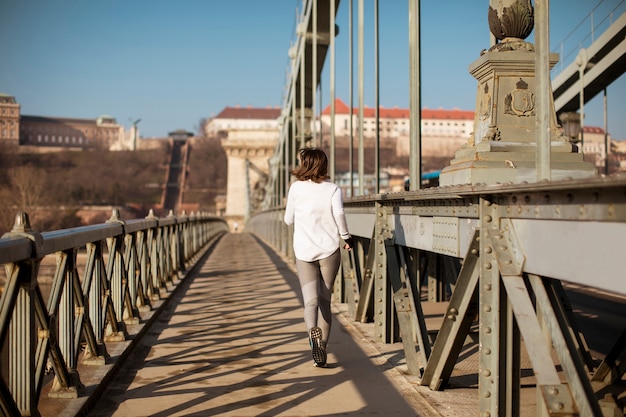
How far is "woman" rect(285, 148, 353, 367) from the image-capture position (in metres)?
5.66

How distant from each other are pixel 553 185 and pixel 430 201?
2.06 metres

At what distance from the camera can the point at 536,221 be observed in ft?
10.5

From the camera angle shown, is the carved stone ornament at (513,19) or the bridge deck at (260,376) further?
the carved stone ornament at (513,19)

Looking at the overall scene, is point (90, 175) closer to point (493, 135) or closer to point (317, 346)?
point (317, 346)

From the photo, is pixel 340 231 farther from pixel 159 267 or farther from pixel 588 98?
pixel 588 98

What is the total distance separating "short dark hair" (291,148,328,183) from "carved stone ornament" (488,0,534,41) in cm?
151

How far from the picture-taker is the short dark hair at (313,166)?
5.73m

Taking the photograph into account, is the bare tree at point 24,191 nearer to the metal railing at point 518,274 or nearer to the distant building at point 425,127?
the distant building at point 425,127

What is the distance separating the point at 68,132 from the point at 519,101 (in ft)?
622

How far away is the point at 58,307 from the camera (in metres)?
3.97

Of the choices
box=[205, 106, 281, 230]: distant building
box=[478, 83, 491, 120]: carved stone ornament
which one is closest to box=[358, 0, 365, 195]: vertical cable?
box=[478, 83, 491, 120]: carved stone ornament

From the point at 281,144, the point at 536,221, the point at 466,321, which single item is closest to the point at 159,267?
the point at 466,321

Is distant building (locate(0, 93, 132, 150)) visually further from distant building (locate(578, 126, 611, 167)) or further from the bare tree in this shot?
distant building (locate(578, 126, 611, 167))

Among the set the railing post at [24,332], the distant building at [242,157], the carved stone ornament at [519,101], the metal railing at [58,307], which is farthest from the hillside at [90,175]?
the railing post at [24,332]
